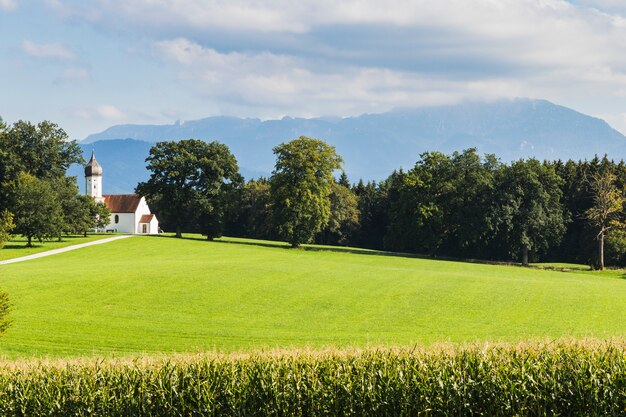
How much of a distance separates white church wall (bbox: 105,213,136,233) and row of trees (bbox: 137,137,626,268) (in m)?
18.9

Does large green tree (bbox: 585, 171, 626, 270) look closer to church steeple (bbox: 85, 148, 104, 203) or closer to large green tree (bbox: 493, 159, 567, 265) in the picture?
large green tree (bbox: 493, 159, 567, 265)

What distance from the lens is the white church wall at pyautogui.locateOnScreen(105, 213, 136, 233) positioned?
10831 cm

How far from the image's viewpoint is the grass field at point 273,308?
2773 cm

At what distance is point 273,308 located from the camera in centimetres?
3659

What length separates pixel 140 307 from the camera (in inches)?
1401

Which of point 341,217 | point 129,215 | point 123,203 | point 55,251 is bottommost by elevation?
point 55,251

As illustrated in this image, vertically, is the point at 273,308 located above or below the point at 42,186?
below

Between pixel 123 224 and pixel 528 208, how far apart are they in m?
68.2

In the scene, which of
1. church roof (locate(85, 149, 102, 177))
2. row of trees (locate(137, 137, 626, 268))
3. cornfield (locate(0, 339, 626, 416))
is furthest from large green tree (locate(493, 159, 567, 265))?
church roof (locate(85, 149, 102, 177))

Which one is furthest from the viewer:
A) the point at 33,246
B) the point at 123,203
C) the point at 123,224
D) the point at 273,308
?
the point at 123,203

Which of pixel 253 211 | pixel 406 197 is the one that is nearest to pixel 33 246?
pixel 253 211

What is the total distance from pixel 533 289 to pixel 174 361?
37.1 meters

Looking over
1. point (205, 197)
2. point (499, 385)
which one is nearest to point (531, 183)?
point (205, 197)

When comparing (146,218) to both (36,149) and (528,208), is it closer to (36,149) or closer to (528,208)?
(36,149)
